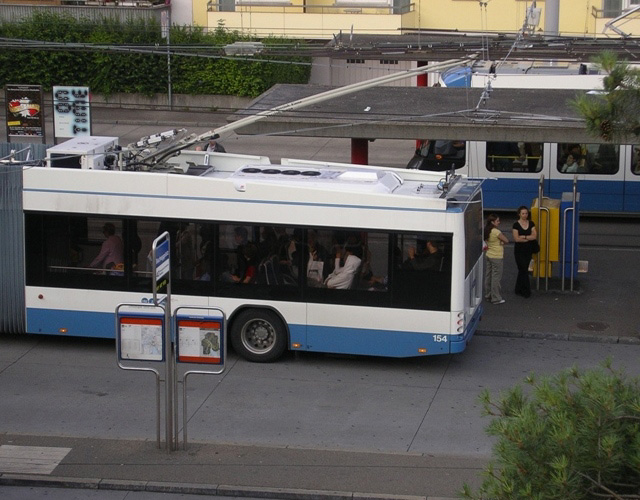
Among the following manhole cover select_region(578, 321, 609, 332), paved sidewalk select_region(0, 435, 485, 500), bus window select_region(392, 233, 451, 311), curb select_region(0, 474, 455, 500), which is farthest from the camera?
manhole cover select_region(578, 321, 609, 332)

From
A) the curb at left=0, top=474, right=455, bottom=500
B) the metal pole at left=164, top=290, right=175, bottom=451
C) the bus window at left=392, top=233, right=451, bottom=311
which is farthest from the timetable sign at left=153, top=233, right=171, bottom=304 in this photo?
the bus window at left=392, top=233, right=451, bottom=311

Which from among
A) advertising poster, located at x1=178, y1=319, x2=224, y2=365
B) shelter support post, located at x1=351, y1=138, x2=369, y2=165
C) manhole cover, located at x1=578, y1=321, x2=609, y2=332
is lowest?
manhole cover, located at x1=578, y1=321, x2=609, y2=332

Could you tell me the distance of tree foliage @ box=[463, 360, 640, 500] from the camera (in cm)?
556

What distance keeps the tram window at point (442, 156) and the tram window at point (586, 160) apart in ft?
7.30

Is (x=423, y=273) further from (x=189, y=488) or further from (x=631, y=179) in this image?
(x=631, y=179)

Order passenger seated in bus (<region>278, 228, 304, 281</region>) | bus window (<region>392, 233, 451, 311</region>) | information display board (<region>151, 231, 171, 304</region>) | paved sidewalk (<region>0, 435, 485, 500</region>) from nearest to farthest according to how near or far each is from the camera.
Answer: paved sidewalk (<region>0, 435, 485, 500</region>) → information display board (<region>151, 231, 171, 304</region>) → bus window (<region>392, 233, 451, 311</region>) → passenger seated in bus (<region>278, 228, 304, 281</region>)

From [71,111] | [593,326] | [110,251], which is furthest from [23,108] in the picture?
[593,326]

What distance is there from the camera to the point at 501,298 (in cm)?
1780

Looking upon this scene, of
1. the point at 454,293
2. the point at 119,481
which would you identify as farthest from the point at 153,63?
the point at 119,481

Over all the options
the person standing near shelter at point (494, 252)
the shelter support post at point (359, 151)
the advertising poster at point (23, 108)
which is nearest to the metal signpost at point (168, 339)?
the person standing near shelter at point (494, 252)

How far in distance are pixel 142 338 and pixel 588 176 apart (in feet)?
48.4

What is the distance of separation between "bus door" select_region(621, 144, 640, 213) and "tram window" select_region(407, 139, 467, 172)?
358 centimetres

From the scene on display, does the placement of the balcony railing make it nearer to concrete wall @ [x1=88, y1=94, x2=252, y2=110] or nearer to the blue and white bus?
concrete wall @ [x1=88, y1=94, x2=252, y2=110]

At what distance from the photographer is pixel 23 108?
2172 cm
